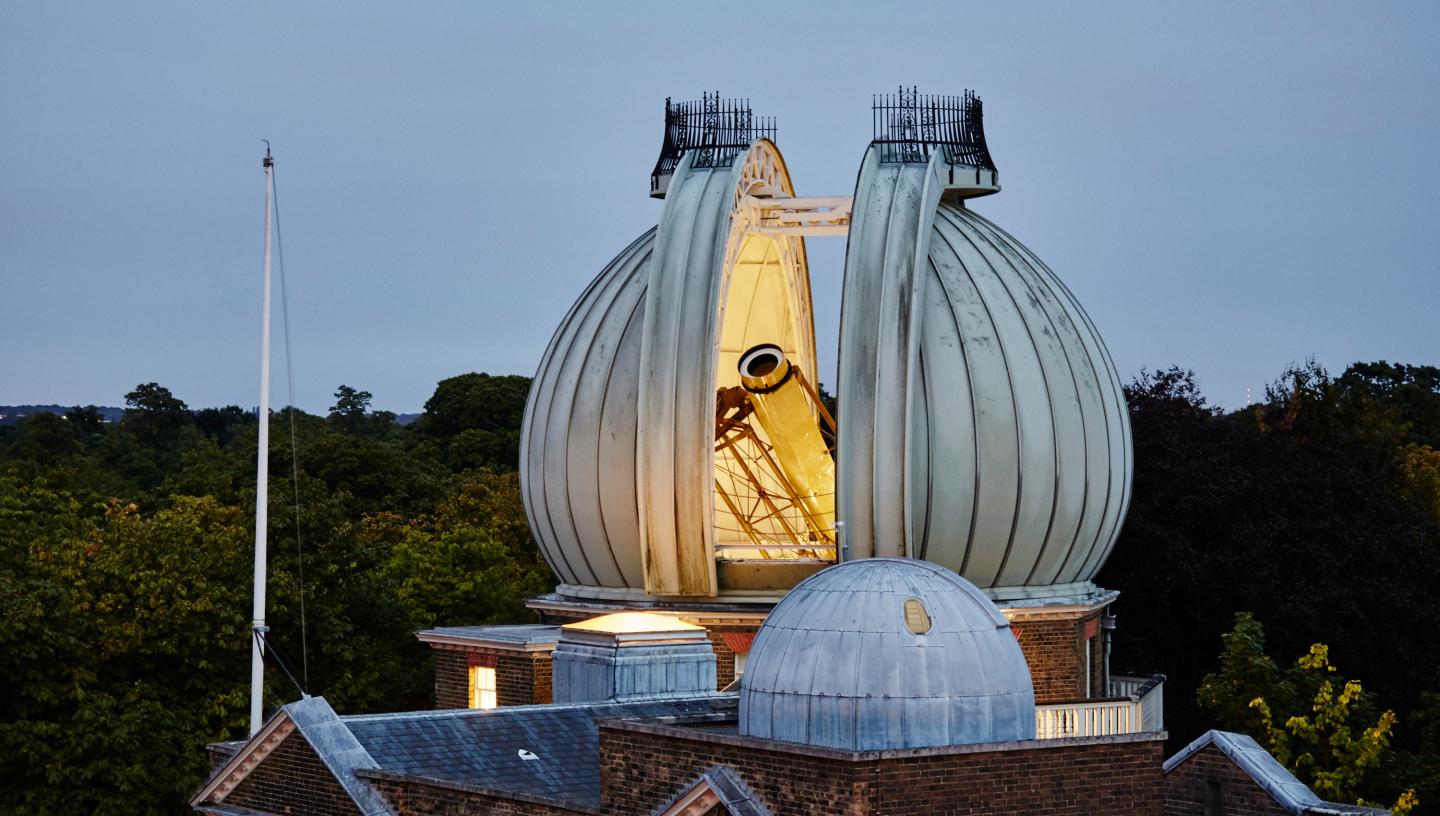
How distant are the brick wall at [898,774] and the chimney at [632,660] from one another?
7.39 m

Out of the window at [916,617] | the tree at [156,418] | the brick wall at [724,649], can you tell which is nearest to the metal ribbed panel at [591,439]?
the brick wall at [724,649]

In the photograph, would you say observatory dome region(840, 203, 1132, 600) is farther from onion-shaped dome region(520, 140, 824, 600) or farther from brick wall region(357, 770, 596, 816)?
brick wall region(357, 770, 596, 816)

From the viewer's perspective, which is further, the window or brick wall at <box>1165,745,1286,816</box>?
brick wall at <box>1165,745,1286,816</box>

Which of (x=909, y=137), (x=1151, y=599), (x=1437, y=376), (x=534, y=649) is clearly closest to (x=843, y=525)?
(x=534, y=649)

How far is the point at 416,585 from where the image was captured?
164 feet

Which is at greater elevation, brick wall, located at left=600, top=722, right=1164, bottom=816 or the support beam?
the support beam

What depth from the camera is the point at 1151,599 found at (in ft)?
158

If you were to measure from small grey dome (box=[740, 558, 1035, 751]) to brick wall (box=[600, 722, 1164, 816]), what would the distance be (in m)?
0.83

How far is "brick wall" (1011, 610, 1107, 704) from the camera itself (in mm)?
32281

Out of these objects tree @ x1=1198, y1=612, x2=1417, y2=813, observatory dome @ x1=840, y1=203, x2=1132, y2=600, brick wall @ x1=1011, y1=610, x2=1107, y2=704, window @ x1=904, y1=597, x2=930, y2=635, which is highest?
observatory dome @ x1=840, y1=203, x2=1132, y2=600

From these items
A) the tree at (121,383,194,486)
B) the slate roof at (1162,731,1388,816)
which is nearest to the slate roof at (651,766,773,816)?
the slate roof at (1162,731,1388,816)

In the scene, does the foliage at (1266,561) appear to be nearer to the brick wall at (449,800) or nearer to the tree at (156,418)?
the brick wall at (449,800)

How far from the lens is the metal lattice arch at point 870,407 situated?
31219 mm

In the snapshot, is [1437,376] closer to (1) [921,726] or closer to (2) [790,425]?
(2) [790,425]
